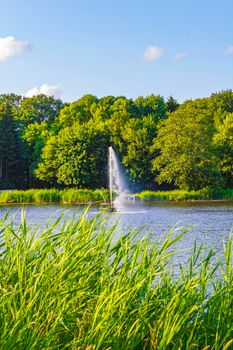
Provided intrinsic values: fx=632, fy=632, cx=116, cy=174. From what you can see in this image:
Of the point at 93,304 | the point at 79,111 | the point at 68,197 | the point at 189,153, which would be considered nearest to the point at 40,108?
the point at 79,111

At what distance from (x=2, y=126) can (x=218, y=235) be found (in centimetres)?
3916

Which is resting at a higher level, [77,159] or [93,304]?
[77,159]

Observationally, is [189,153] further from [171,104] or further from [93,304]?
[93,304]

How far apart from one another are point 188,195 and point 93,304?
37411 millimetres

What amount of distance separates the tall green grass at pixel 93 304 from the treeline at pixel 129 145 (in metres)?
40.5

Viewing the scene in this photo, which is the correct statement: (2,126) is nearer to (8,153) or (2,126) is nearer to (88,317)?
(8,153)

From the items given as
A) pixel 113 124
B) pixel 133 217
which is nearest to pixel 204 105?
pixel 113 124

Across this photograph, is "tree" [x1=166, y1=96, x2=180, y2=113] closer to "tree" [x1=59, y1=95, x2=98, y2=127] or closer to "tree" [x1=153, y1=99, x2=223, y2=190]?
"tree" [x1=59, y1=95, x2=98, y2=127]

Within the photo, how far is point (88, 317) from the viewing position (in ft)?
12.3

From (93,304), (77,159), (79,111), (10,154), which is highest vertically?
(79,111)

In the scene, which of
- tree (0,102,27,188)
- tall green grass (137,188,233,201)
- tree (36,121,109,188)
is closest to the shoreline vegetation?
tall green grass (137,188,233,201)

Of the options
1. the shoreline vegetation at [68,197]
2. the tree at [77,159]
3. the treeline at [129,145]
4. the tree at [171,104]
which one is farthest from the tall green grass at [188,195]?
the tree at [171,104]

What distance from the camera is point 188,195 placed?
4097cm

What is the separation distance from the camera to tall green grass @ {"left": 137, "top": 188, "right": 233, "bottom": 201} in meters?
40.2
